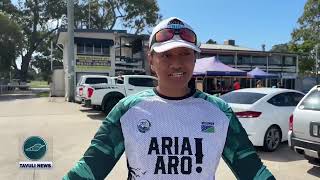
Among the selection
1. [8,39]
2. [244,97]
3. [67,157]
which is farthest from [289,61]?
[67,157]

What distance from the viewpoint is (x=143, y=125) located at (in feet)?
6.40

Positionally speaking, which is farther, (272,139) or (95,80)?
(95,80)

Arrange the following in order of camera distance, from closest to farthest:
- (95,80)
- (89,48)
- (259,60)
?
(95,80)
(89,48)
(259,60)

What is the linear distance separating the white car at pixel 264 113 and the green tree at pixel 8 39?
43.0 metres

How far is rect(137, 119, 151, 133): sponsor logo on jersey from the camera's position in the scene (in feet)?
6.36

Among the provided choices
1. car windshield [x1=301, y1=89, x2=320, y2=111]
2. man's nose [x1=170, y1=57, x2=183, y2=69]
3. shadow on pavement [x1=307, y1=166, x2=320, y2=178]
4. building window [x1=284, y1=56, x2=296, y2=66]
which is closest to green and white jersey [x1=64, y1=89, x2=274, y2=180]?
man's nose [x1=170, y1=57, x2=183, y2=69]

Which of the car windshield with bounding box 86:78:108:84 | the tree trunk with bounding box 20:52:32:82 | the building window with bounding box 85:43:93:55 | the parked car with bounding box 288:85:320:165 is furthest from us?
the tree trunk with bounding box 20:52:32:82

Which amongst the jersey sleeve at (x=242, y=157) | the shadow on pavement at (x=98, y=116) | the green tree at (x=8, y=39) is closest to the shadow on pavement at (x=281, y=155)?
the jersey sleeve at (x=242, y=157)

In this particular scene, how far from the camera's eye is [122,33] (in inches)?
1452

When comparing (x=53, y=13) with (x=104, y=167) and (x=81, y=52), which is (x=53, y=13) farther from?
(x=104, y=167)

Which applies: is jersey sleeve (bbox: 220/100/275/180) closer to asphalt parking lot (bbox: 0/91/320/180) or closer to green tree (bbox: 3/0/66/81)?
asphalt parking lot (bbox: 0/91/320/180)

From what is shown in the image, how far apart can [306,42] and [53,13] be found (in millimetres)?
32693

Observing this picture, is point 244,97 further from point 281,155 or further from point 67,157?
point 67,157

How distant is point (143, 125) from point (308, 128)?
6239mm
